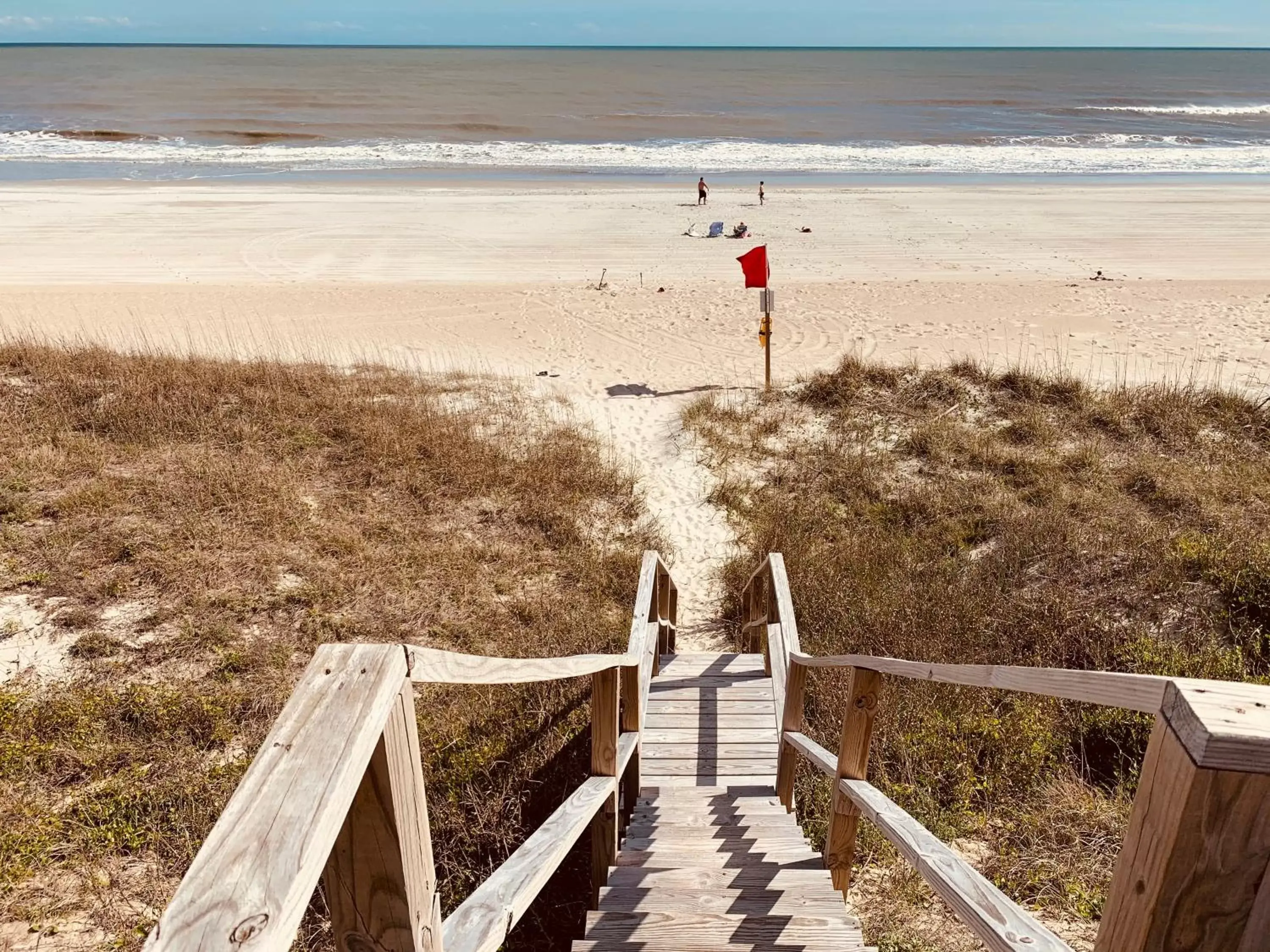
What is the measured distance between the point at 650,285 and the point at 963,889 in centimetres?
1842

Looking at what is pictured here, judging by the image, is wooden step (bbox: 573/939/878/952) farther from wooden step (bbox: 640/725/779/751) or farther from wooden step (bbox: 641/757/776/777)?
wooden step (bbox: 640/725/779/751)

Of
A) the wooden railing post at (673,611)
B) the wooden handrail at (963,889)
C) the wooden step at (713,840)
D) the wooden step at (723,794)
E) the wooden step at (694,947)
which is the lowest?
the wooden railing post at (673,611)

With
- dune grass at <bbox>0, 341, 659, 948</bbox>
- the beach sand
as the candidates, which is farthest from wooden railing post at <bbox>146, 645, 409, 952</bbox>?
the beach sand

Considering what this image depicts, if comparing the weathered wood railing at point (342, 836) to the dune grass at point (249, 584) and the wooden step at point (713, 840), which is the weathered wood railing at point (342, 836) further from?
the dune grass at point (249, 584)

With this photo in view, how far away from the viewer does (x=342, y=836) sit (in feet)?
4.17

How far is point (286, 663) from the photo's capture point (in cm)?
584

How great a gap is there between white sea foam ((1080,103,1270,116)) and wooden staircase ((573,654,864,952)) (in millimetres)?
66878

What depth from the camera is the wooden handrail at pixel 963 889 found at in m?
1.47

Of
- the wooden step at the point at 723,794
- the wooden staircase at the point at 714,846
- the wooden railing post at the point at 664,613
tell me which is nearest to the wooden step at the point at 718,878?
the wooden staircase at the point at 714,846

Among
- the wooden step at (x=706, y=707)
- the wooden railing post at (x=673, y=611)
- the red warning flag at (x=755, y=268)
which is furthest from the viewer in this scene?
the red warning flag at (x=755, y=268)

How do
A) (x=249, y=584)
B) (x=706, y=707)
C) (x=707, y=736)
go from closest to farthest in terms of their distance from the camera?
1. (x=707, y=736)
2. (x=706, y=707)
3. (x=249, y=584)

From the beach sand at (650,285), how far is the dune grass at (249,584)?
1.66 metres

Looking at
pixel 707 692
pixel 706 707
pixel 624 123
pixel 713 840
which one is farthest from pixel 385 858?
pixel 624 123

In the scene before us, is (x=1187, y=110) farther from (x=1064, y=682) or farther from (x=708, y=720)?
(x=1064, y=682)
